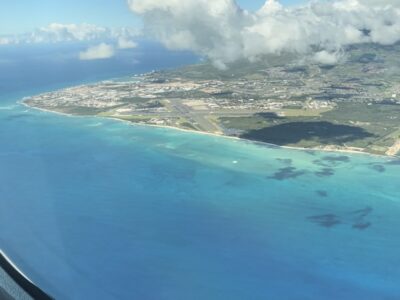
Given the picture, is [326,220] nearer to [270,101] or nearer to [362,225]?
[362,225]

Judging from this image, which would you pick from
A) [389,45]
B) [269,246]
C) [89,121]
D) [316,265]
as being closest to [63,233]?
[269,246]

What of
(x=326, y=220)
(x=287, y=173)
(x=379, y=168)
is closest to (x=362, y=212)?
(x=326, y=220)

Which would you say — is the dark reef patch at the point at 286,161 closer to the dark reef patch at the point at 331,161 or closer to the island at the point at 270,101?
the dark reef patch at the point at 331,161

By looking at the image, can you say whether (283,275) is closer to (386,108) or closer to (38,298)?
(38,298)

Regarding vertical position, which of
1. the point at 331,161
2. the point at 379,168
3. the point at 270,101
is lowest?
the point at 379,168

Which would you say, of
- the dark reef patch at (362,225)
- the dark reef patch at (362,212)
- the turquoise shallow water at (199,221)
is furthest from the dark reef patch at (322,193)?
the dark reef patch at (362,225)

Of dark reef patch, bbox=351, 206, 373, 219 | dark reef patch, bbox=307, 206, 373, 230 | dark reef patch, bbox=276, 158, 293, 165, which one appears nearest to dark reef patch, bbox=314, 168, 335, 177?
dark reef patch, bbox=276, 158, 293, 165
